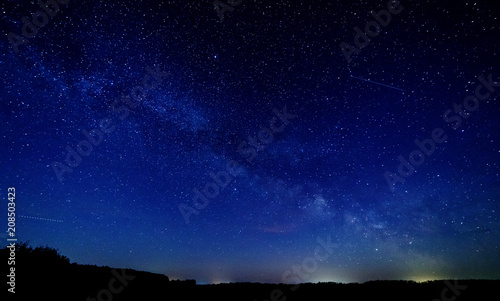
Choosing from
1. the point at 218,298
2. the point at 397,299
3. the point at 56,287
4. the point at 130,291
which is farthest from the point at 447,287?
the point at 56,287

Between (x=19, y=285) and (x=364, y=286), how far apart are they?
11.3 metres

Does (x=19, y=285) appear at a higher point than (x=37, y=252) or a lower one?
lower

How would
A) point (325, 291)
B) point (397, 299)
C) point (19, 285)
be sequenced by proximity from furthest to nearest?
point (325, 291) < point (397, 299) < point (19, 285)

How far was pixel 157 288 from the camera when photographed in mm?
9039

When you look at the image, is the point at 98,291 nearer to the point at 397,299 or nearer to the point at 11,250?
the point at 11,250

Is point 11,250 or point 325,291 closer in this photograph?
point 11,250

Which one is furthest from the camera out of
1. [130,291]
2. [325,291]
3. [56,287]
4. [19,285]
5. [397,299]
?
[325,291]

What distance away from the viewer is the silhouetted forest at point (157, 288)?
6746mm

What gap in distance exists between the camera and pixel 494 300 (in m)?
6.98

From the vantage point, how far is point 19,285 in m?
6.26

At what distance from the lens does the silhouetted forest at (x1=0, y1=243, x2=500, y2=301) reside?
6.75 metres

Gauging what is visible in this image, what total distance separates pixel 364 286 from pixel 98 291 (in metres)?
9.49

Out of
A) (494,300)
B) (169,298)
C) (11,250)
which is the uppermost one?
(11,250)

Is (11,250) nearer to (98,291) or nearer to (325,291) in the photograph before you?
(98,291)
